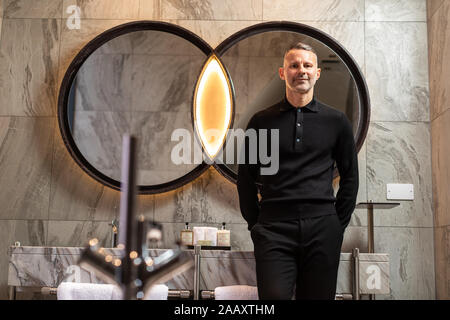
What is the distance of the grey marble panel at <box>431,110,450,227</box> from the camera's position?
86.8 inches

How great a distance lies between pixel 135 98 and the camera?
238cm

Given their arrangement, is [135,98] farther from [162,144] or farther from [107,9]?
[107,9]

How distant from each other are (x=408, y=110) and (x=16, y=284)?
192 centimetres

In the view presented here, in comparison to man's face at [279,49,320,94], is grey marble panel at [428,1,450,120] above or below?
above

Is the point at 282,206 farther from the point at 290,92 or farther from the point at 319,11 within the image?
the point at 319,11

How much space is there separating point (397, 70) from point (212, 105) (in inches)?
36.4

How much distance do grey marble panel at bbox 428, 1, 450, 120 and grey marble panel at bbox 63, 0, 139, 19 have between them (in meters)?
1.44

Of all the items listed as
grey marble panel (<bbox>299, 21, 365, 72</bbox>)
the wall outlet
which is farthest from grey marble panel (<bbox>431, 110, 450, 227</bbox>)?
grey marble panel (<bbox>299, 21, 365, 72</bbox>)

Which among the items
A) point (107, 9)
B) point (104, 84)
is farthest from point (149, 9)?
point (104, 84)

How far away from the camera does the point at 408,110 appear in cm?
241

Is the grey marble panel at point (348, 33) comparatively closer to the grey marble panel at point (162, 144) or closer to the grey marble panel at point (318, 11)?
the grey marble panel at point (318, 11)

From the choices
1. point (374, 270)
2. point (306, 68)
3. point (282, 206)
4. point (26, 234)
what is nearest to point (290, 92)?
point (306, 68)

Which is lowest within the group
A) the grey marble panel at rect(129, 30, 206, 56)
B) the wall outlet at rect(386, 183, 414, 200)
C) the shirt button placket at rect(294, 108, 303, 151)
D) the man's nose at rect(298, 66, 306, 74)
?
the wall outlet at rect(386, 183, 414, 200)

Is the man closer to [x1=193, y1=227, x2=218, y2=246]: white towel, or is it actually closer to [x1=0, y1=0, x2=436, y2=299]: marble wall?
[x1=193, y1=227, x2=218, y2=246]: white towel
